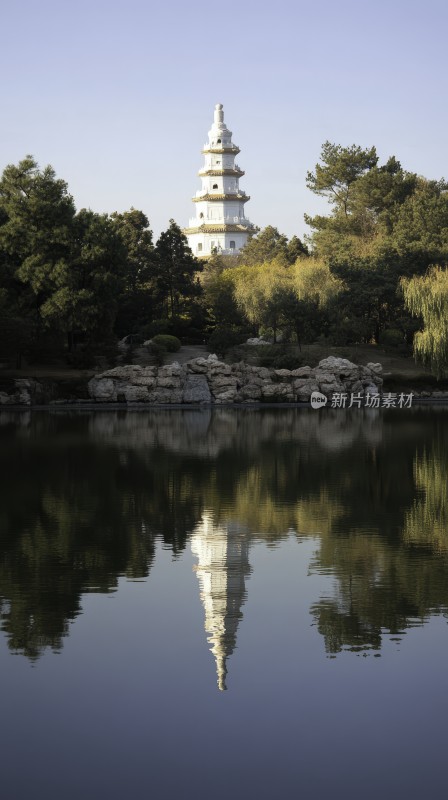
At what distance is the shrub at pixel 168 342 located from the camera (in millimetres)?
45062

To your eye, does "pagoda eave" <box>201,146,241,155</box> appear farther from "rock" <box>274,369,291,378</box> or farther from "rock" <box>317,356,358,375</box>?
"rock" <box>274,369,291,378</box>

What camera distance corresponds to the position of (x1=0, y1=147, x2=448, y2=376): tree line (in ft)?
136

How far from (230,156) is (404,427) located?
66666 mm

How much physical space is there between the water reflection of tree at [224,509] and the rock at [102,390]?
12.5 m

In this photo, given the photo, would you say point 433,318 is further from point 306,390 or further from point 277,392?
point 277,392

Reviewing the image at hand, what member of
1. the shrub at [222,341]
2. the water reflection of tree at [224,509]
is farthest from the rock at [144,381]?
the water reflection of tree at [224,509]

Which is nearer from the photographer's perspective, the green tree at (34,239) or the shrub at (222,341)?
the green tree at (34,239)

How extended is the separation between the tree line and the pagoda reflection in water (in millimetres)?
27493

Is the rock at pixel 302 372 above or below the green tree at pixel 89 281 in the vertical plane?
below

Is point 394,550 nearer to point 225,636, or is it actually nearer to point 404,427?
point 225,636

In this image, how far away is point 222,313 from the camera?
49.5m

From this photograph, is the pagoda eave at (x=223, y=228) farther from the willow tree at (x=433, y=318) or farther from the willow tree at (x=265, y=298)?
the willow tree at (x=433, y=318)

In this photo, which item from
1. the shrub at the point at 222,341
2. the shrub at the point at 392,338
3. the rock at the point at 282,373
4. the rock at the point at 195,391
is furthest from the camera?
the shrub at the point at 392,338

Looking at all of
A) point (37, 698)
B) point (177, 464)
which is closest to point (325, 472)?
point (177, 464)
